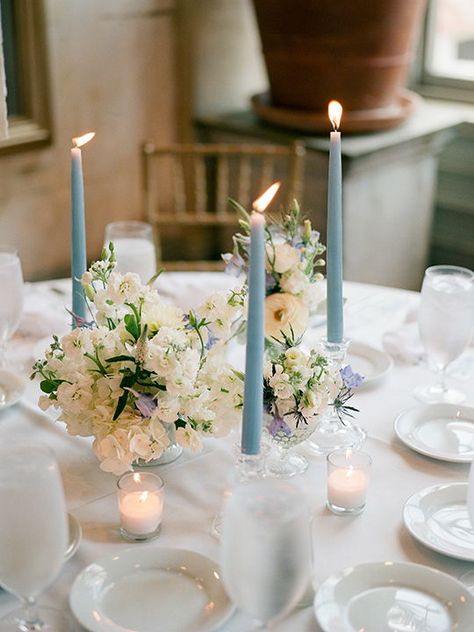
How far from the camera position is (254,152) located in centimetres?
249

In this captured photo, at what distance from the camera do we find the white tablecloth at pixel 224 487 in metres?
1.08

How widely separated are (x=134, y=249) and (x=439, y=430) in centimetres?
64

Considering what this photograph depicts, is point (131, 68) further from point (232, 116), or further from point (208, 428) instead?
point (208, 428)

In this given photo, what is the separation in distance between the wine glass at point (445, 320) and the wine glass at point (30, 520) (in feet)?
2.39

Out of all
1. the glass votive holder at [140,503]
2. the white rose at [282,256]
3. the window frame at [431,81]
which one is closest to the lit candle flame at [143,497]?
the glass votive holder at [140,503]

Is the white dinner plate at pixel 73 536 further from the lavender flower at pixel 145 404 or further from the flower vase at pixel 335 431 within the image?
the flower vase at pixel 335 431

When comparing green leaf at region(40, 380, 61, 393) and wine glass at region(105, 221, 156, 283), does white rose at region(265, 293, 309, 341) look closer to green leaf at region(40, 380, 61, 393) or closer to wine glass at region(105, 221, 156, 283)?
green leaf at region(40, 380, 61, 393)

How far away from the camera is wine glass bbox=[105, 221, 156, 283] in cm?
169

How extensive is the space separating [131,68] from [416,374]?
5.71 ft

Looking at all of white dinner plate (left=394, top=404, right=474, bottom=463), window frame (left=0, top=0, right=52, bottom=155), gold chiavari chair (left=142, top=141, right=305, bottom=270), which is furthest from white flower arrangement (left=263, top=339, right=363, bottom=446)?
window frame (left=0, top=0, right=52, bottom=155)

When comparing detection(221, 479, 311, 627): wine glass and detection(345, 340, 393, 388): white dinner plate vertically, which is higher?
detection(221, 479, 311, 627): wine glass

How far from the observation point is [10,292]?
1.45 meters

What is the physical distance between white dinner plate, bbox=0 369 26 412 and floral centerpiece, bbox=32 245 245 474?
25 centimetres

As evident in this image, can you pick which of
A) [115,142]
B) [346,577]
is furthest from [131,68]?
[346,577]
